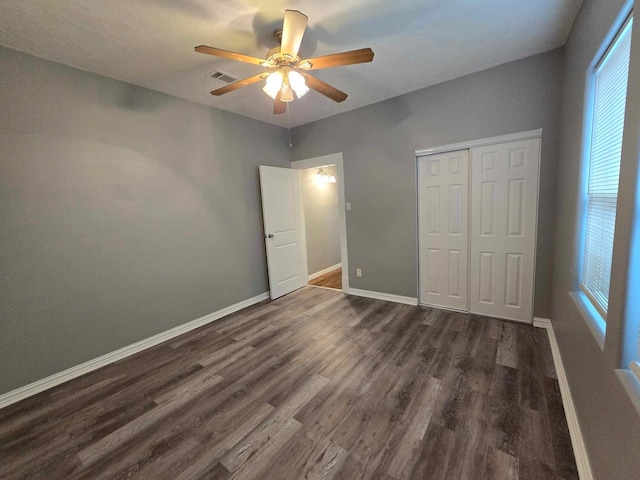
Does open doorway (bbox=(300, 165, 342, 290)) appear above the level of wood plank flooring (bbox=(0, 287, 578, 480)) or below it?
above

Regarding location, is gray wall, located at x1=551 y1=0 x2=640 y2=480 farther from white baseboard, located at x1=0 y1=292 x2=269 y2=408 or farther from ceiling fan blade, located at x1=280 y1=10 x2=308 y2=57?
white baseboard, located at x1=0 y1=292 x2=269 y2=408

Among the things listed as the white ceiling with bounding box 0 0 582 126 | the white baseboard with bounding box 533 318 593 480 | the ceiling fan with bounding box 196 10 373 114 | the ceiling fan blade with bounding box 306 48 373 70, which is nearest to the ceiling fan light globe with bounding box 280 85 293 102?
the ceiling fan with bounding box 196 10 373 114

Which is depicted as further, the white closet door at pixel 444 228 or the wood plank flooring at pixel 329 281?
the wood plank flooring at pixel 329 281

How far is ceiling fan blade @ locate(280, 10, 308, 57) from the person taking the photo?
1.44 m

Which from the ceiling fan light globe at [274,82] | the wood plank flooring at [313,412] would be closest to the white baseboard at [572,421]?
the wood plank flooring at [313,412]

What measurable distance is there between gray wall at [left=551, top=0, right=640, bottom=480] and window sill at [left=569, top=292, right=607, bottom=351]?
0.04 meters

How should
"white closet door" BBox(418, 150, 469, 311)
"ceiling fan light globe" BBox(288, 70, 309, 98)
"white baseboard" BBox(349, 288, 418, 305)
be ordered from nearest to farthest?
"ceiling fan light globe" BBox(288, 70, 309, 98)
"white closet door" BBox(418, 150, 469, 311)
"white baseboard" BBox(349, 288, 418, 305)

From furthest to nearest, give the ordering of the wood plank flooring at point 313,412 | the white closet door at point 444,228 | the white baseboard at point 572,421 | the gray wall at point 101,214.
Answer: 1. the white closet door at point 444,228
2. the gray wall at point 101,214
3. the wood plank flooring at point 313,412
4. the white baseboard at point 572,421

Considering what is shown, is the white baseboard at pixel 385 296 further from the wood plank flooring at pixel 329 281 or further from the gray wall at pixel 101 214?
the gray wall at pixel 101 214

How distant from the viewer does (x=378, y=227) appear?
140 inches

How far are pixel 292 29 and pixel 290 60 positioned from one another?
0.26 m

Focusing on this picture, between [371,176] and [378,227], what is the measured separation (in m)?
0.70

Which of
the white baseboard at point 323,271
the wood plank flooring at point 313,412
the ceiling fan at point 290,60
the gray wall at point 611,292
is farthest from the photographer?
the white baseboard at point 323,271

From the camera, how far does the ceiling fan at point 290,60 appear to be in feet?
5.05
